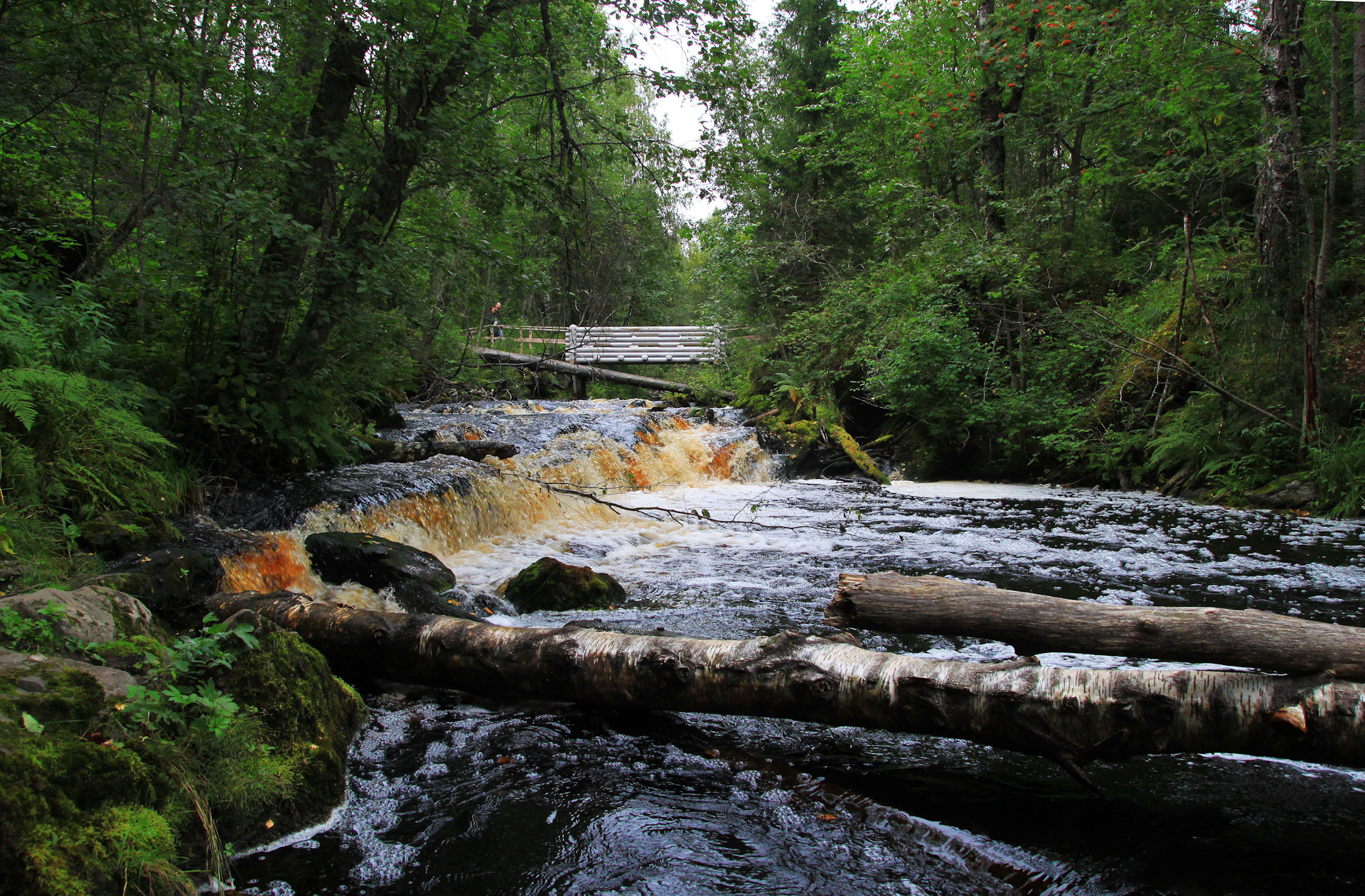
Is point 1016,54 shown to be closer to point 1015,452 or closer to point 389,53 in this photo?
point 1015,452

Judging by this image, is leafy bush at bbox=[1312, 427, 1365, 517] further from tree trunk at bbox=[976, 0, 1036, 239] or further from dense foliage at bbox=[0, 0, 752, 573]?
dense foliage at bbox=[0, 0, 752, 573]

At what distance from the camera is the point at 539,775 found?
2.95 m

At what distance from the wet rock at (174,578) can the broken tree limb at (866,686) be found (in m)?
0.42

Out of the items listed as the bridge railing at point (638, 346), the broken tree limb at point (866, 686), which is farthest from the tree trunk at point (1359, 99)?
the bridge railing at point (638, 346)

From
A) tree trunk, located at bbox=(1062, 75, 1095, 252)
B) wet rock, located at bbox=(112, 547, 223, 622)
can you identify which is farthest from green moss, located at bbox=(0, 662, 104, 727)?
tree trunk, located at bbox=(1062, 75, 1095, 252)

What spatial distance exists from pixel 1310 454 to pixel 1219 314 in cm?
267

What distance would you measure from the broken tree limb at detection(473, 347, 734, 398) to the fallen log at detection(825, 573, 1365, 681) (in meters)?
17.0

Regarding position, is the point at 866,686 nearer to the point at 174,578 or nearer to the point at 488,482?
the point at 174,578

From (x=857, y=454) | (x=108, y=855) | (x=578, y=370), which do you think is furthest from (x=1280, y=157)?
(x=578, y=370)

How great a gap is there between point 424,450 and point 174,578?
586 centimetres

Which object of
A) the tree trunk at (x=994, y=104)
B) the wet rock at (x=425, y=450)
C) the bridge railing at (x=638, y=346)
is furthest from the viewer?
the bridge railing at (x=638, y=346)

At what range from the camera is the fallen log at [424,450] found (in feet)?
31.2

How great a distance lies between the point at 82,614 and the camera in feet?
8.74

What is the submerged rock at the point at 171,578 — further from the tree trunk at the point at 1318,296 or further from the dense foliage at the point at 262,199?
the tree trunk at the point at 1318,296
